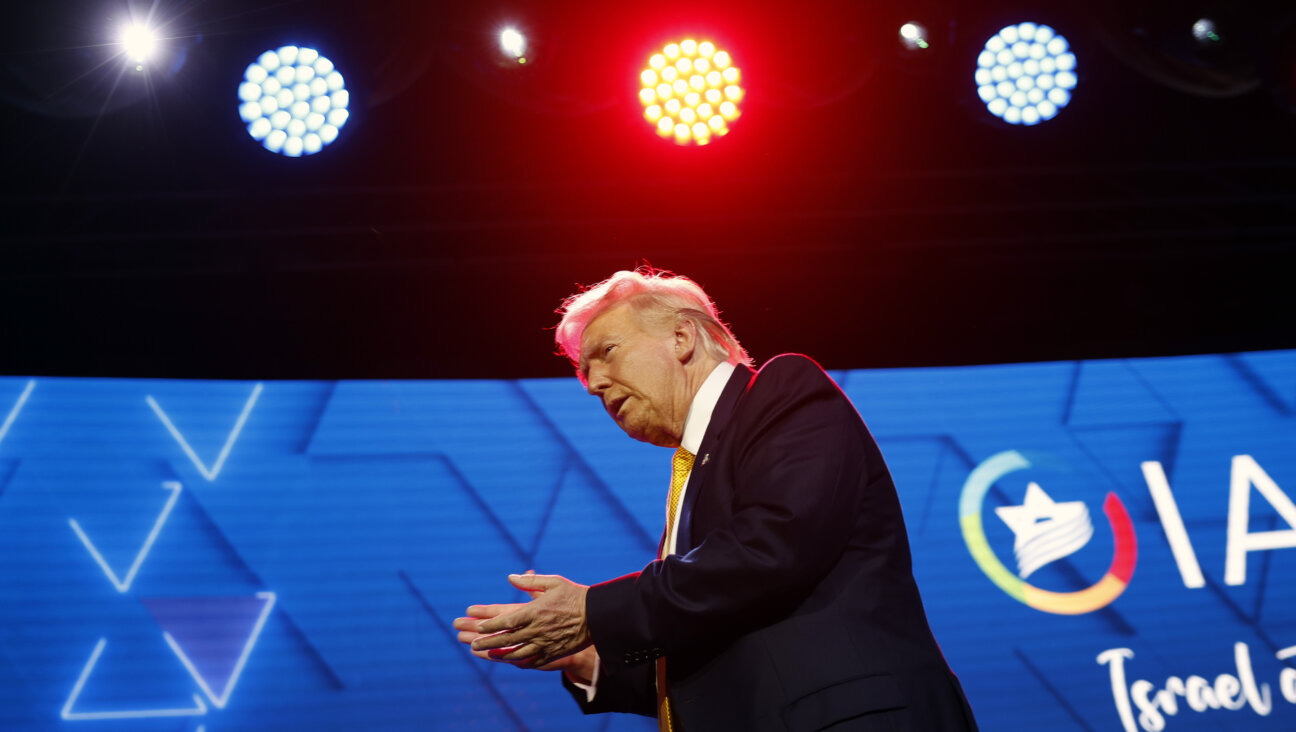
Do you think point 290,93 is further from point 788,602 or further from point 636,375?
point 788,602

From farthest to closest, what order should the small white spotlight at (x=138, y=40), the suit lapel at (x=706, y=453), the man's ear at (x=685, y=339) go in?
the small white spotlight at (x=138, y=40), the man's ear at (x=685, y=339), the suit lapel at (x=706, y=453)

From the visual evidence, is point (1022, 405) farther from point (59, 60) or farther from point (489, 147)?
point (59, 60)

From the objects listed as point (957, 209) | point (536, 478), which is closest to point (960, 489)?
point (957, 209)

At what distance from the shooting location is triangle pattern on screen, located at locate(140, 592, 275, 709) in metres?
3.39

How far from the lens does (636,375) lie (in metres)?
1.82

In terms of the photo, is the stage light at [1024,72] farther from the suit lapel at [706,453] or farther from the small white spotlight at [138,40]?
the small white spotlight at [138,40]

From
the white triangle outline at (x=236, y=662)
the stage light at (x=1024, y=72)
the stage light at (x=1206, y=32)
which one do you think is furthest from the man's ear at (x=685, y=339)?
the stage light at (x=1206, y=32)

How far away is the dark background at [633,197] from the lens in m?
3.40

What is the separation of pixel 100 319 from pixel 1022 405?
3627 millimetres

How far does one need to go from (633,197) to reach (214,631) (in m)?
2.23

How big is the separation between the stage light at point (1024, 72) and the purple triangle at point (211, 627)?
3.21 meters

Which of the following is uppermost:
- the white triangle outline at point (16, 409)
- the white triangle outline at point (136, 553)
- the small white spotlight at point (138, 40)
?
the small white spotlight at point (138, 40)

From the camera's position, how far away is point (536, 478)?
3.68 meters

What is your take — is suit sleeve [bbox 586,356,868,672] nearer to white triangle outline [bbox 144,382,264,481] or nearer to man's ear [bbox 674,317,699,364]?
man's ear [bbox 674,317,699,364]
